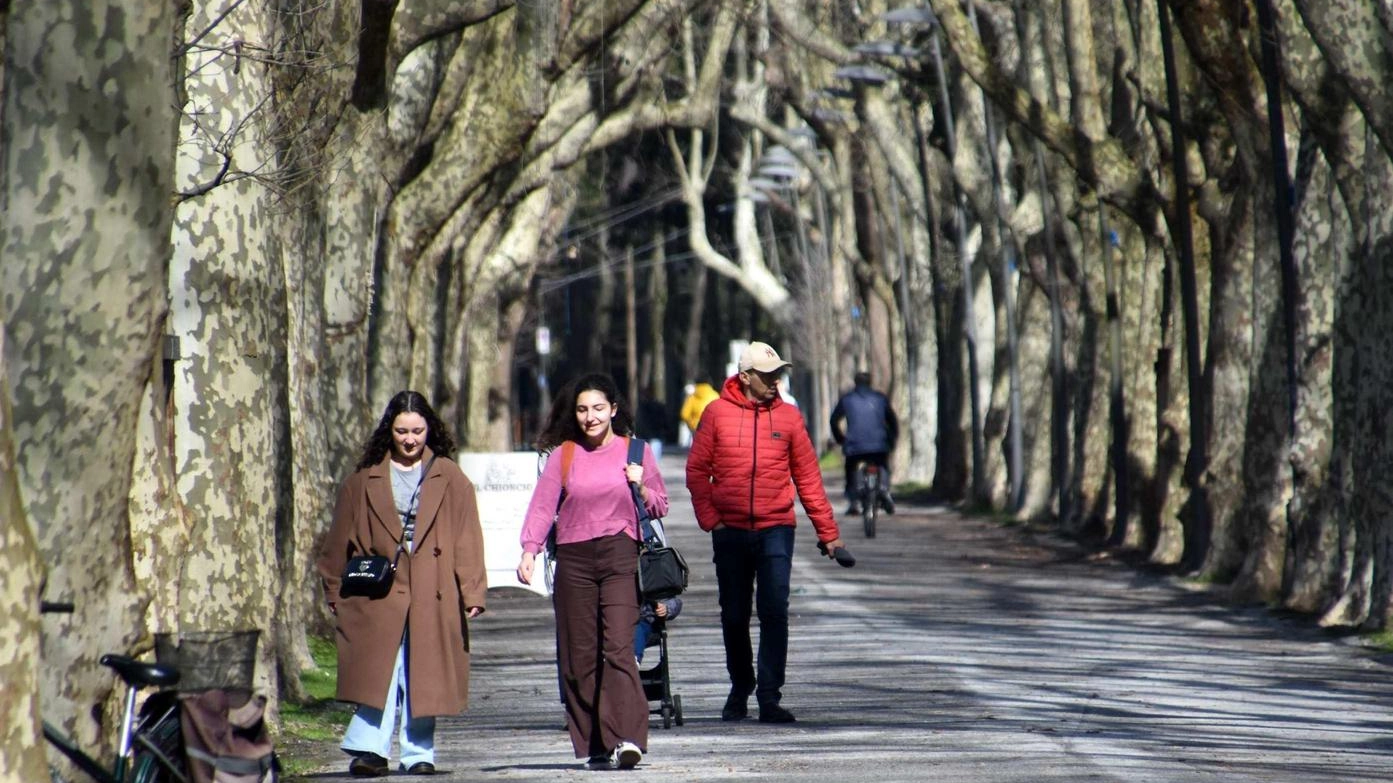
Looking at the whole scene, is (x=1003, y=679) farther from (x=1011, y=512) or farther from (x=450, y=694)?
(x=1011, y=512)

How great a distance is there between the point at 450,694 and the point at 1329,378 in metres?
9.66

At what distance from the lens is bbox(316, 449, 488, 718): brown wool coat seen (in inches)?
407

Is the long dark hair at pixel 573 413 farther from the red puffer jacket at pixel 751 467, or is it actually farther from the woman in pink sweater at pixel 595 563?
the red puffer jacket at pixel 751 467

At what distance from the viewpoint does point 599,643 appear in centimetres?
1061

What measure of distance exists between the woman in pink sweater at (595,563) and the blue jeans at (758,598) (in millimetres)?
1334

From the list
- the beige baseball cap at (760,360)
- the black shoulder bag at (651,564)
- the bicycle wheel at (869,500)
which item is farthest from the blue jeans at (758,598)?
the bicycle wheel at (869,500)

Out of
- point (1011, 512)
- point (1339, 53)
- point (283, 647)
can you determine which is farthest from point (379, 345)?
point (1011, 512)

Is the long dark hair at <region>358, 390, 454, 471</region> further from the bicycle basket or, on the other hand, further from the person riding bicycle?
the person riding bicycle

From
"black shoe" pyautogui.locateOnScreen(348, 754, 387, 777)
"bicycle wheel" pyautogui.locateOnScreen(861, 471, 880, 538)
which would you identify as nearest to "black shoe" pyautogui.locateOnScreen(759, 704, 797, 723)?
"black shoe" pyautogui.locateOnScreen(348, 754, 387, 777)

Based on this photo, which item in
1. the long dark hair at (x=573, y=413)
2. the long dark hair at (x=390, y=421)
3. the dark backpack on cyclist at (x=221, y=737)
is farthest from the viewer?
the long dark hair at (x=573, y=413)

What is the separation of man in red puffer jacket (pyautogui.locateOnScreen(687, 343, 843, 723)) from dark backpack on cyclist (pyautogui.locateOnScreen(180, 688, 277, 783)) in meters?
5.00

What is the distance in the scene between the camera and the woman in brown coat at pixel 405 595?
1034 centimetres

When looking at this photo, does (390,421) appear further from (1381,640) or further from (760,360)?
(1381,640)

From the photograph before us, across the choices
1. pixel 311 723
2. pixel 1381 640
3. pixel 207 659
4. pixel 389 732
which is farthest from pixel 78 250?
pixel 1381 640
